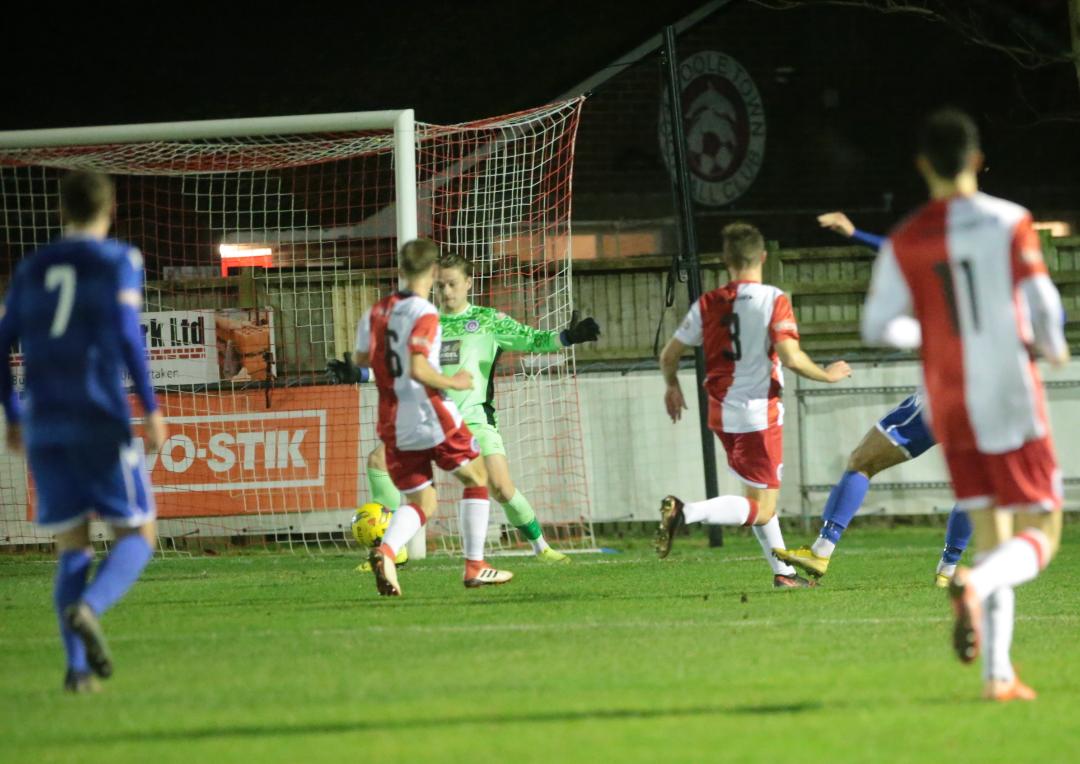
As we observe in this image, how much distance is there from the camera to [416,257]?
8.95 metres

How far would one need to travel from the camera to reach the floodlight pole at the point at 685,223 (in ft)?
45.7

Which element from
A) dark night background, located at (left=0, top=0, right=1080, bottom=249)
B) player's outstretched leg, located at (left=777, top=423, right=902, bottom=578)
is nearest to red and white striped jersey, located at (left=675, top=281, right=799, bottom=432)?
player's outstretched leg, located at (left=777, top=423, right=902, bottom=578)

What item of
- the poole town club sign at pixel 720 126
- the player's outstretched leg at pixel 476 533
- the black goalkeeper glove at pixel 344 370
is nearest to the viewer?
the player's outstretched leg at pixel 476 533

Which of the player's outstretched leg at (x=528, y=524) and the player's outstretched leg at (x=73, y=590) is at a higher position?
the player's outstretched leg at (x=73, y=590)

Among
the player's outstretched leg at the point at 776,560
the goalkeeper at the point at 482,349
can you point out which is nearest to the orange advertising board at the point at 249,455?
the goalkeeper at the point at 482,349

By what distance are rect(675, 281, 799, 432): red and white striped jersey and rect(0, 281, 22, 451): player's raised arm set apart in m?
4.01

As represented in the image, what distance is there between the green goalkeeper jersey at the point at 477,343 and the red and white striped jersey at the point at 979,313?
19.2ft

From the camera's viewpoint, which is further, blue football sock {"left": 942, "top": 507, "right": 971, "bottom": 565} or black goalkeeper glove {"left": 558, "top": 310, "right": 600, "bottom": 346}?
black goalkeeper glove {"left": 558, "top": 310, "right": 600, "bottom": 346}

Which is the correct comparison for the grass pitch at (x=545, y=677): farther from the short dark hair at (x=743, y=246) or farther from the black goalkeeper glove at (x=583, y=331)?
the short dark hair at (x=743, y=246)

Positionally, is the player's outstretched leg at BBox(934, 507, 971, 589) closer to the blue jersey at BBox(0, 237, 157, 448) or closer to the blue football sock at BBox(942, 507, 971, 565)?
the blue football sock at BBox(942, 507, 971, 565)

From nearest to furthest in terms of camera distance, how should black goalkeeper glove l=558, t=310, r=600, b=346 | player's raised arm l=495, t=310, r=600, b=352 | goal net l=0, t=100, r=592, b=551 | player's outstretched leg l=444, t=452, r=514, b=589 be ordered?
player's outstretched leg l=444, t=452, r=514, b=589, black goalkeeper glove l=558, t=310, r=600, b=346, player's raised arm l=495, t=310, r=600, b=352, goal net l=0, t=100, r=592, b=551

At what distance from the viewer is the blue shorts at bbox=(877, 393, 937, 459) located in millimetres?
9609

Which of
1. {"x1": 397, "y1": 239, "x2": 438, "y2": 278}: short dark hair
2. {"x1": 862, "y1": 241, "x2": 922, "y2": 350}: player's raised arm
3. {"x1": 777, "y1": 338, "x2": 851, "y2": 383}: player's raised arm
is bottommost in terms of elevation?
{"x1": 777, "y1": 338, "x2": 851, "y2": 383}: player's raised arm

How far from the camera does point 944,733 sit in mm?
4945
